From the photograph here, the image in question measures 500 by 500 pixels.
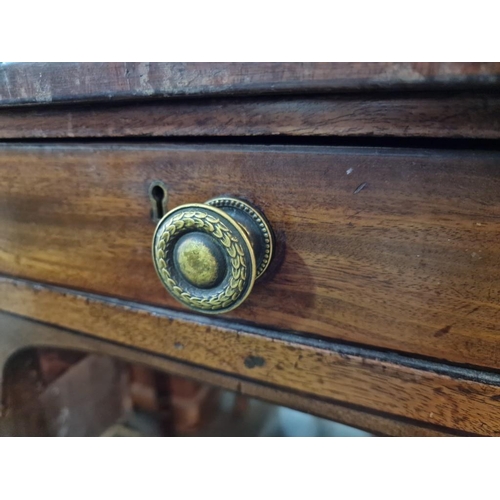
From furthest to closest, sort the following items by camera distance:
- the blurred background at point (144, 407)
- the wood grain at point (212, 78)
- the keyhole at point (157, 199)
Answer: the blurred background at point (144, 407)
the keyhole at point (157, 199)
the wood grain at point (212, 78)

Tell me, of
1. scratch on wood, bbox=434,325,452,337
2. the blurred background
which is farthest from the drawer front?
the blurred background

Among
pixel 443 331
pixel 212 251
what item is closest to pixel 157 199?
pixel 212 251

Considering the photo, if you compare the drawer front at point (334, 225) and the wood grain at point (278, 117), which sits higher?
the wood grain at point (278, 117)

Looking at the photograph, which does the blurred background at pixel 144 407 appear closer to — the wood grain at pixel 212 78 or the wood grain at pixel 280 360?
the wood grain at pixel 280 360

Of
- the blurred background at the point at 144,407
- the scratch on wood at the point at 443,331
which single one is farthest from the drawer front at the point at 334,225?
the blurred background at the point at 144,407

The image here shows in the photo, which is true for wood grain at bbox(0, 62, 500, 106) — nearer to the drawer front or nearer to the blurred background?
the drawer front

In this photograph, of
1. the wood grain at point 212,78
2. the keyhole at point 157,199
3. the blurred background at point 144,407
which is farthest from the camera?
the blurred background at point 144,407

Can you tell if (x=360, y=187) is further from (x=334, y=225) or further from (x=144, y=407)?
(x=144, y=407)
